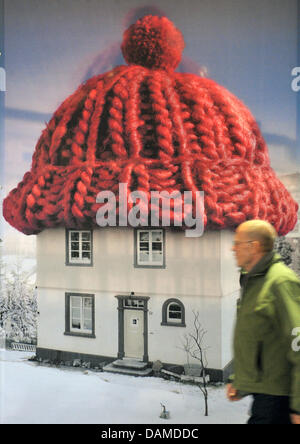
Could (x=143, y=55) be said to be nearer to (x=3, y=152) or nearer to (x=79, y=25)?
(x=79, y=25)

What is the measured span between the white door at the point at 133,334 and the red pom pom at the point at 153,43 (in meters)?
1.25

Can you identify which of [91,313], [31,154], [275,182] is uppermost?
[31,154]

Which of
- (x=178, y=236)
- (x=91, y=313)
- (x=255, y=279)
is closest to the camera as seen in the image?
(x=255, y=279)

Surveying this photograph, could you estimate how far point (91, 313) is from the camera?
2344 mm

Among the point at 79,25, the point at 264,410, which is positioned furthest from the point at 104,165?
the point at 264,410

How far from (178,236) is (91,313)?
0.61 meters

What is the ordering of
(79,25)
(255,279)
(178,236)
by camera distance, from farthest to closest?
1. (79,25)
2. (178,236)
3. (255,279)

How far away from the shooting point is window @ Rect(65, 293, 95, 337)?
235 centimetres
